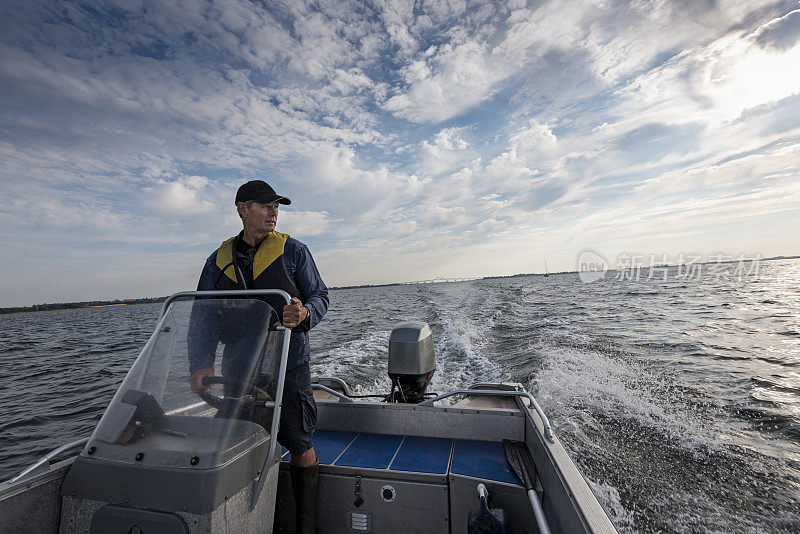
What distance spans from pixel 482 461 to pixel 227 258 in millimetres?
2194

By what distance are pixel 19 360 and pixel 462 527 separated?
20.9 meters

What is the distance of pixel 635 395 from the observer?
6680 millimetres

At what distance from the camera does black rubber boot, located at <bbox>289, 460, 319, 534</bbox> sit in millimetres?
2213

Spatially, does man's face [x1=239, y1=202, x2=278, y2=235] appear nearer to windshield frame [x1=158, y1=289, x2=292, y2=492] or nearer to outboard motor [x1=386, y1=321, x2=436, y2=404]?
windshield frame [x1=158, y1=289, x2=292, y2=492]

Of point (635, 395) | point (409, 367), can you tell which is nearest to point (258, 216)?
point (409, 367)

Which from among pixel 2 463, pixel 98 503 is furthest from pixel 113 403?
pixel 2 463

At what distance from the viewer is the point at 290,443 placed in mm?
2193

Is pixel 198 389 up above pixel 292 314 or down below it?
below

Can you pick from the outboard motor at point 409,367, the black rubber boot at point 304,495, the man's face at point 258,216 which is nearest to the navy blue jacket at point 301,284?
the man's face at point 258,216

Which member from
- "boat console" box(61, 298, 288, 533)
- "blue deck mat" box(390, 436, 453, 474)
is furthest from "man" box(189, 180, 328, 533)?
"blue deck mat" box(390, 436, 453, 474)

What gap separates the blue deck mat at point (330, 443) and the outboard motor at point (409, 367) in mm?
893

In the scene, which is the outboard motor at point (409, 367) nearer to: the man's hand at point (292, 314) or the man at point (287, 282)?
the man at point (287, 282)

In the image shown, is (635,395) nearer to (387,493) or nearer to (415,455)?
(415,455)

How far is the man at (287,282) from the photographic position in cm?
220
